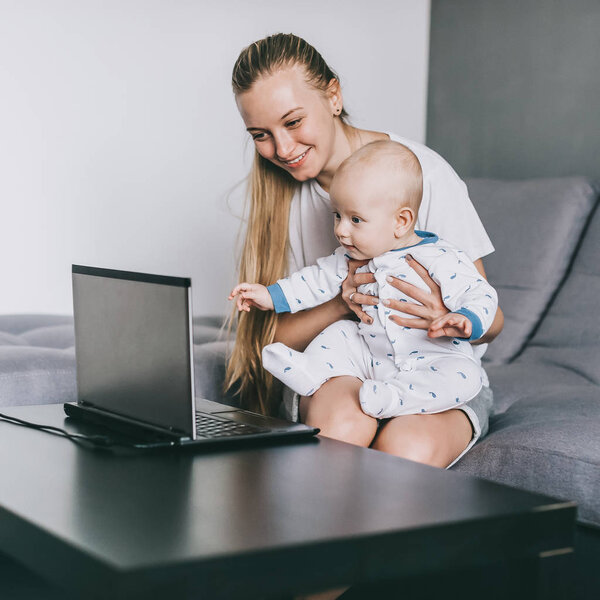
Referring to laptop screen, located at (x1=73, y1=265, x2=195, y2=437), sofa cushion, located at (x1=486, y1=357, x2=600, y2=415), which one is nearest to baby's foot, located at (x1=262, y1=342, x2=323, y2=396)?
laptop screen, located at (x1=73, y1=265, x2=195, y2=437)

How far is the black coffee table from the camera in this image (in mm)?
668

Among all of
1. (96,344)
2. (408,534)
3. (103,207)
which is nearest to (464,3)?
(103,207)

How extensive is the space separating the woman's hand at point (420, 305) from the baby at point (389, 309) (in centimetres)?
1

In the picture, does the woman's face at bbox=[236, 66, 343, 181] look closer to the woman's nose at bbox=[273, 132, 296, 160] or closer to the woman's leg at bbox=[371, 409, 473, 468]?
the woman's nose at bbox=[273, 132, 296, 160]

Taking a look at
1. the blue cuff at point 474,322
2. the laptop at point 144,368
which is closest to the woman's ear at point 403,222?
the blue cuff at point 474,322

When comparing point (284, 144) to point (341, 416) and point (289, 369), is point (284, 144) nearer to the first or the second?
point (289, 369)

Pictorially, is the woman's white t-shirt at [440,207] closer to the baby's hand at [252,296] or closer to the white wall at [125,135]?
the baby's hand at [252,296]

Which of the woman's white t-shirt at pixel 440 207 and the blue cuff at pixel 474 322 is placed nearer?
the blue cuff at pixel 474 322

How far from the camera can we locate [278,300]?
5.32 feet

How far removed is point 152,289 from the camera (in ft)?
3.38

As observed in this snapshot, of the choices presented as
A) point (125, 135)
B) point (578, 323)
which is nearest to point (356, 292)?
point (578, 323)

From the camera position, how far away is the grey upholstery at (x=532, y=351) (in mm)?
1349

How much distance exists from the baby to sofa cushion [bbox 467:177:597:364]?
2.27 ft

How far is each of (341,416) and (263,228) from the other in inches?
23.2
